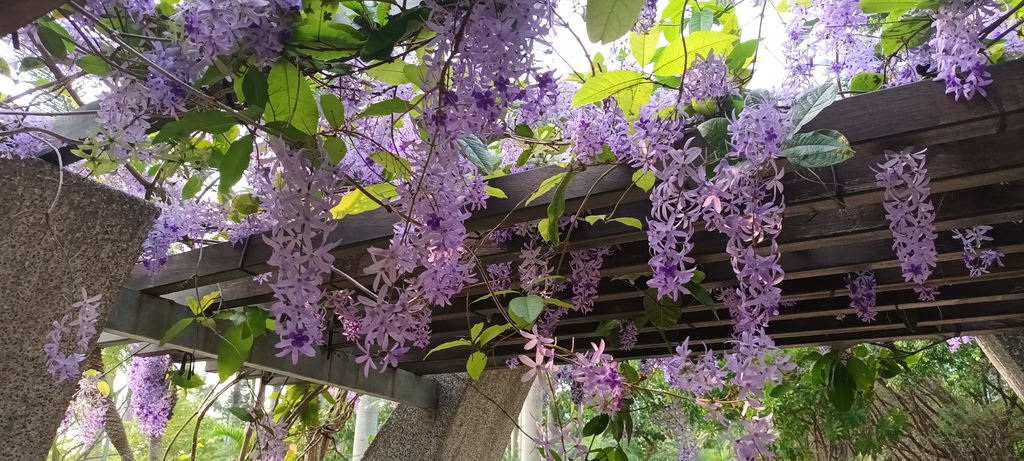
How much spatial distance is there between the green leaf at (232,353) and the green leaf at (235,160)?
27.6 inches

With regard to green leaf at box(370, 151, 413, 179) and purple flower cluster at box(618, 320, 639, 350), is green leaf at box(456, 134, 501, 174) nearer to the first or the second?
green leaf at box(370, 151, 413, 179)

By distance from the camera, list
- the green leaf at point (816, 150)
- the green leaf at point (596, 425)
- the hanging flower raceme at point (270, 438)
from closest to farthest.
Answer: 1. the green leaf at point (816, 150)
2. the green leaf at point (596, 425)
3. the hanging flower raceme at point (270, 438)

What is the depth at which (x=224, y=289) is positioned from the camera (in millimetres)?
1853

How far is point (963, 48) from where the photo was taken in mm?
871

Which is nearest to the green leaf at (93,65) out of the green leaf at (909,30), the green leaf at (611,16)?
the green leaf at (611,16)

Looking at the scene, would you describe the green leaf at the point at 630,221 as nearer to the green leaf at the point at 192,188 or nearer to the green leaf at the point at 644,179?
the green leaf at the point at 644,179

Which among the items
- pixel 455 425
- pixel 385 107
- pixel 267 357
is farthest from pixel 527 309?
pixel 455 425

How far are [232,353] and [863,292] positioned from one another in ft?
5.17

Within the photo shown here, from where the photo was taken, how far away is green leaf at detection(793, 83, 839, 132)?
890 mm

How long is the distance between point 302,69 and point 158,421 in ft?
Result: 6.89

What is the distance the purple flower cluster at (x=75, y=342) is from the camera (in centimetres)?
104

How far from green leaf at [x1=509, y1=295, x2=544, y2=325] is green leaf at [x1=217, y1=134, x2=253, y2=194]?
557mm

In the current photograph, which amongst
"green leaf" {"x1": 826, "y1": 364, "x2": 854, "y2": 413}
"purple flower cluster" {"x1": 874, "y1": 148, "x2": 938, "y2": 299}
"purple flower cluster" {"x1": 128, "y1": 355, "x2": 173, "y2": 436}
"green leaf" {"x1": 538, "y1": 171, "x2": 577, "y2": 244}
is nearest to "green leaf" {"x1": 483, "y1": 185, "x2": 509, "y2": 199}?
"green leaf" {"x1": 538, "y1": 171, "x2": 577, "y2": 244}

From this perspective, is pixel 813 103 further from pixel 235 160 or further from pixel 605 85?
pixel 235 160
